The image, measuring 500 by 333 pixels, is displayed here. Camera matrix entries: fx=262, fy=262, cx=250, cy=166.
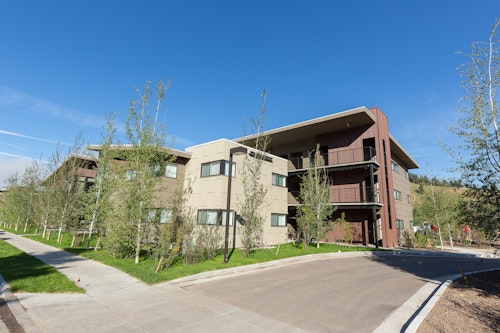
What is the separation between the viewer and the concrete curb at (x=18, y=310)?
5.36 meters

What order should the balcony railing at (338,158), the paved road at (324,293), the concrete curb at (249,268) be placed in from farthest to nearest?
the balcony railing at (338,158) < the concrete curb at (249,268) < the paved road at (324,293)

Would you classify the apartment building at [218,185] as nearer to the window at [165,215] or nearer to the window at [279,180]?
the window at [279,180]

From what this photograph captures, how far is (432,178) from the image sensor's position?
27.9 meters

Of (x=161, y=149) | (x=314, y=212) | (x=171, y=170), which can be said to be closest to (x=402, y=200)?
(x=314, y=212)

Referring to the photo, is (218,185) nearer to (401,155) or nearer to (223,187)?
(223,187)

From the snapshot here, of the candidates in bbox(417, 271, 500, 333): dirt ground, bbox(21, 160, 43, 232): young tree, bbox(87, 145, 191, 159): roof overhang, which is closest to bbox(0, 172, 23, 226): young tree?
bbox(21, 160, 43, 232): young tree

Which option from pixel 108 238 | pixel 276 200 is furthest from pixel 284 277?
pixel 276 200

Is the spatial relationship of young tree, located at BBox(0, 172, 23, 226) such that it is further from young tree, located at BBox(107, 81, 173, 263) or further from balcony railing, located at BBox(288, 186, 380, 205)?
balcony railing, located at BBox(288, 186, 380, 205)

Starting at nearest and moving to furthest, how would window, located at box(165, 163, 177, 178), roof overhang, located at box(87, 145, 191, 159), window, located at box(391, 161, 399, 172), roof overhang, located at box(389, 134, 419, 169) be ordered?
1. roof overhang, located at box(87, 145, 191, 159)
2. window, located at box(165, 163, 177, 178)
3. roof overhang, located at box(389, 134, 419, 169)
4. window, located at box(391, 161, 399, 172)

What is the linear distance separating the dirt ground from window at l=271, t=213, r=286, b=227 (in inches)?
541

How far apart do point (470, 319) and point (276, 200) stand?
1724 centimetres

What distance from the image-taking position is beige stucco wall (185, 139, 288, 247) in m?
18.8

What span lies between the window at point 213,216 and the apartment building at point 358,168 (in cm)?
800

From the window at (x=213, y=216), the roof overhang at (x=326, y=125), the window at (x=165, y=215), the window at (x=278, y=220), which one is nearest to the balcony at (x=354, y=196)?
the window at (x=278, y=220)
